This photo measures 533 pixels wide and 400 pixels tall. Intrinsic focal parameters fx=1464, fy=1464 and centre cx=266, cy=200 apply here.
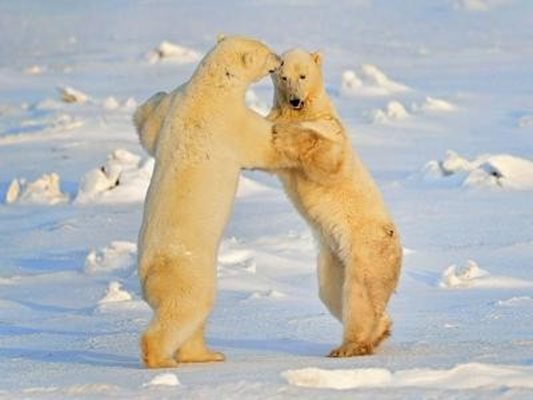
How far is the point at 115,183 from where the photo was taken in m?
Result: 11.5

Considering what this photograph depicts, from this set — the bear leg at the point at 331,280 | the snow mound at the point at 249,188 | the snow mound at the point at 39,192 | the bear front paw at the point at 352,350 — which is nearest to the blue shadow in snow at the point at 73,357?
the bear front paw at the point at 352,350

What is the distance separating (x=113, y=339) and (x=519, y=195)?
4.80 metres

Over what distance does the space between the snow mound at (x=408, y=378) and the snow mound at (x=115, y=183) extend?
6828mm

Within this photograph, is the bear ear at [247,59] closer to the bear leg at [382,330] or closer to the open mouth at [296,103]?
the open mouth at [296,103]

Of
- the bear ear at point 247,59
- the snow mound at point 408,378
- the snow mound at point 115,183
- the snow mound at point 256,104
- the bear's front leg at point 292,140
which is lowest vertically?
the snow mound at point 256,104

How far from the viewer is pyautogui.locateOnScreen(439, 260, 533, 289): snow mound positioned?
308 inches

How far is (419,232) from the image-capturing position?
31.2 ft

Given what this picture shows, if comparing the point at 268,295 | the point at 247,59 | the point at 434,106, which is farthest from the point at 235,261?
the point at 434,106

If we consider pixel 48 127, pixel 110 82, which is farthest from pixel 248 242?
pixel 110 82

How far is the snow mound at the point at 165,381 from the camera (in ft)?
15.0

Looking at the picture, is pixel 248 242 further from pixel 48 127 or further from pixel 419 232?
pixel 48 127

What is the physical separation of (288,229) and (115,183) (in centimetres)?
229

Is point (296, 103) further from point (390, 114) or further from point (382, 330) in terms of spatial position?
point (390, 114)

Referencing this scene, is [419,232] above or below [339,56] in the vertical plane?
above
